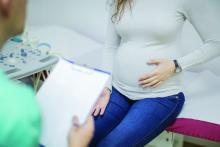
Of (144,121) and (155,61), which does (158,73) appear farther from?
(144,121)

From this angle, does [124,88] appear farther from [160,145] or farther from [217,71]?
[217,71]

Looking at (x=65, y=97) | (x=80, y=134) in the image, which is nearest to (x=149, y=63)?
(x=65, y=97)

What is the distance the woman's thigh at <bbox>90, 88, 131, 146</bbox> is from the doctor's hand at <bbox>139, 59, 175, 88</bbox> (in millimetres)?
129

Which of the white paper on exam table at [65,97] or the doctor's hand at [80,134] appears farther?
the white paper on exam table at [65,97]

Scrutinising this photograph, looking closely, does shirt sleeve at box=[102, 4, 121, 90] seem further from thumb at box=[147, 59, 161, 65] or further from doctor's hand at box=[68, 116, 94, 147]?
doctor's hand at box=[68, 116, 94, 147]

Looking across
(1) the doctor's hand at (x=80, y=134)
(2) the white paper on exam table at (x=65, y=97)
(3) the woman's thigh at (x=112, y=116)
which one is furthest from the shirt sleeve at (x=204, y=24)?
(1) the doctor's hand at (x=80, y=134)

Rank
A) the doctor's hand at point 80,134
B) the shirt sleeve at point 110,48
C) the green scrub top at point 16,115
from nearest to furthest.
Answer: the green scrub top at point 16,115, the doctor's hand at point 80,134, the shirt sleeve at point 110,48

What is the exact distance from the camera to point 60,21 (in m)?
2.30

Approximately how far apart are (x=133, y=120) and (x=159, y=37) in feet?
1.09

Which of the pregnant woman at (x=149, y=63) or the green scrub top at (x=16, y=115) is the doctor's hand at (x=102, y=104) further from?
the green scrub top at (x=16, y=115)

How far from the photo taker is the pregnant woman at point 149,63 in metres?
1.27

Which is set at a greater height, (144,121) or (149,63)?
(149,63)

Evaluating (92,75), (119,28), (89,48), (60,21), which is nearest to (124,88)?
(119,28)

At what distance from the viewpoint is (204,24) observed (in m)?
1.29
